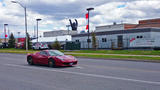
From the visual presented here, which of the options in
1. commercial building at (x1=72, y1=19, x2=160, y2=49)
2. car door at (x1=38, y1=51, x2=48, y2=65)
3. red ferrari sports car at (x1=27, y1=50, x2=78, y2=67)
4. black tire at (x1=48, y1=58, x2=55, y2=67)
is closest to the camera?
red ferrari sports car at (x1=27, y1=50, x2=78, y2=67)

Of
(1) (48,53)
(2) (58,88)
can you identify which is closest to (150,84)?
(2) (58,88)

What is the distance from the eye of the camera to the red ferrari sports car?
48.8ft

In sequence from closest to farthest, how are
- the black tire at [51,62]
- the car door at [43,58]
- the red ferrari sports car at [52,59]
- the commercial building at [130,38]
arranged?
1. the red ferrari sports car at [52,59]
2. the black tire at [51,62]
3. the car door at [43,58]
4. the commercial building at [130,38]

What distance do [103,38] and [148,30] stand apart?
37.3 feet

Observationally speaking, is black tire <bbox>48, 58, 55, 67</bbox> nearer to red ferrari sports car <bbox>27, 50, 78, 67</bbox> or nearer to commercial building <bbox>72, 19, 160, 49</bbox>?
red ferrari sports car <bbox>27, 50, 78, 67</bbox>

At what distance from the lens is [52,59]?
50.2 feet

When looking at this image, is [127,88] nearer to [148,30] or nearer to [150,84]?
[150,84]

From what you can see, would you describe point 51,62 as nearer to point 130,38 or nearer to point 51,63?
point 51,63

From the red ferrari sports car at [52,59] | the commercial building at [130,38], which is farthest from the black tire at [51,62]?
the commercial building at [130,38]

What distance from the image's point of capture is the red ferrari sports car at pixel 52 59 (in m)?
14.9

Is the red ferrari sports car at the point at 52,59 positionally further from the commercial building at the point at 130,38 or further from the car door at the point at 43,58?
the commercial building at the point at 130,38

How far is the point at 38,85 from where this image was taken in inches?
351

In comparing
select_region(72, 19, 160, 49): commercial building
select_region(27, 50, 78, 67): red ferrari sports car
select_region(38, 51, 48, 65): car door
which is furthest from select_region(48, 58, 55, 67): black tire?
select_region(72, 19, 160, 49): commercial building

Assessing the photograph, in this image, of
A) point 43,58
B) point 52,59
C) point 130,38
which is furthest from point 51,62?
point 130,38
